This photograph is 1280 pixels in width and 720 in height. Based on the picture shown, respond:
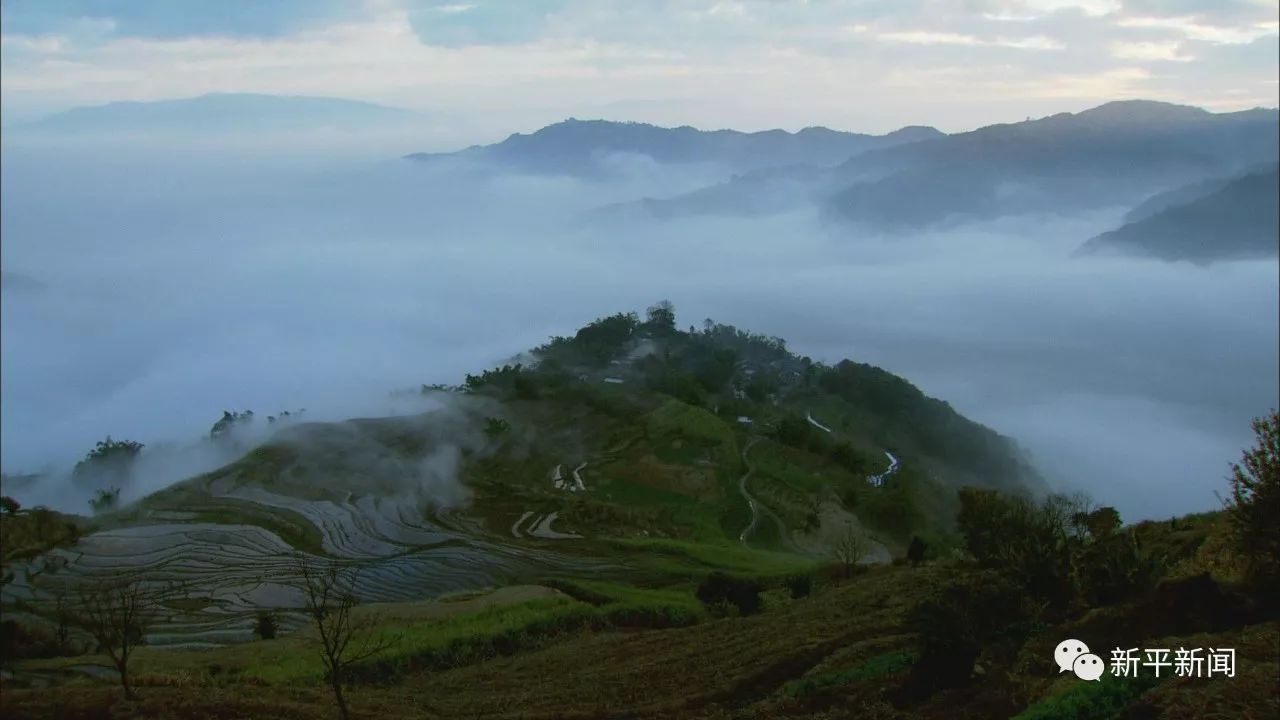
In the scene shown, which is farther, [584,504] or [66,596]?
[584,504]

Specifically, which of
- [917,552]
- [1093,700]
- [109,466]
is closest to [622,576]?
[917,552]

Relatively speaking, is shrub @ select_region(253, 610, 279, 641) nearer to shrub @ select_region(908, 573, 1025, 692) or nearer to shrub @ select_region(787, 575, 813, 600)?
shrub @ select_region(787, 575, 813, 600)

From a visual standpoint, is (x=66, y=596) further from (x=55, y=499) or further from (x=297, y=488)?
(x=55, y=499)

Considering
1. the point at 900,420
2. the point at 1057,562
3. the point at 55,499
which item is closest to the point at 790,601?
the point at 1057,562

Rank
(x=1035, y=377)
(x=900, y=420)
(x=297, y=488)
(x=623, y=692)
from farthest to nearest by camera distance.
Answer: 1. (x=1035, y=377)
2. (x=900, y=420)
3. (x=297, y=488)
4. (x=623, y=692)

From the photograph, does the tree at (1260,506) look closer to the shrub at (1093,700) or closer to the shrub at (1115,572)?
the shrub at (1115,572)

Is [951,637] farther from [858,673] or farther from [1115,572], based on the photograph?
[1115,572]
